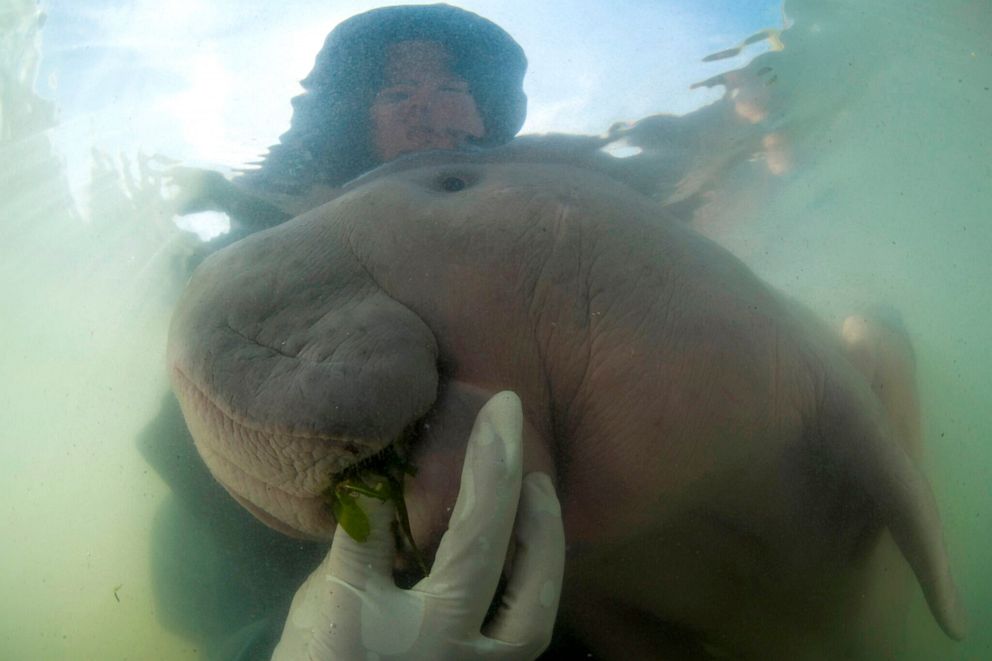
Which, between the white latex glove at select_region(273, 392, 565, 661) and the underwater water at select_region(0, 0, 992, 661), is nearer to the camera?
the white latex glove at select_region(273, 392, 565, 661)

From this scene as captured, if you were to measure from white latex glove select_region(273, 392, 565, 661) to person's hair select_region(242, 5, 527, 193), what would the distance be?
104 inches

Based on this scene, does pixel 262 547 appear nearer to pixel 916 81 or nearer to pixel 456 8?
pixel 456 8

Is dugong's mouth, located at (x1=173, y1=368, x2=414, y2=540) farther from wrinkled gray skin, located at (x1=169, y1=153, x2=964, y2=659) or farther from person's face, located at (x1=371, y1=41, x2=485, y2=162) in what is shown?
person's face, located at (x1=371, y1=41, x2=485, y2=162)

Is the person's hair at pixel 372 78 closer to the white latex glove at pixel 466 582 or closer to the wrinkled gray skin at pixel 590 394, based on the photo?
the wrinkled gray skin at pixel 590 394

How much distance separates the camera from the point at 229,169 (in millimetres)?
4438

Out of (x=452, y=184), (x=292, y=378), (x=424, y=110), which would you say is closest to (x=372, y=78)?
(x=424, y=110)

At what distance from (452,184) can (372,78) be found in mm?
1649

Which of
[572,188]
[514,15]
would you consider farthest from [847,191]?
[572,188]

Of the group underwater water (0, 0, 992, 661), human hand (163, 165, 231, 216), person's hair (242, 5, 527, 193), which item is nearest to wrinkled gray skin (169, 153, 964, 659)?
person's hair (242, 5, 527, 193)

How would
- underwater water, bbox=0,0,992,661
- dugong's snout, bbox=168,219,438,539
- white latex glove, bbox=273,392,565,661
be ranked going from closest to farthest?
dugong's snout, bbox=168,219,438,539
white latex glove, bbox=273,392,565,661
underwater water, bbox=0,0,992,661

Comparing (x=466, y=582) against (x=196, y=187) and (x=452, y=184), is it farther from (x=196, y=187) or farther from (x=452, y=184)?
(x=196, y=187)

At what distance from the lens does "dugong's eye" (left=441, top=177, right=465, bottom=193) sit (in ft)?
7.11

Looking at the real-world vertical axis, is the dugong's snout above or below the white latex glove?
above

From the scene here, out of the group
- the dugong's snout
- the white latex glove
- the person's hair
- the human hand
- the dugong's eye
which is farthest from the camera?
the human hand
